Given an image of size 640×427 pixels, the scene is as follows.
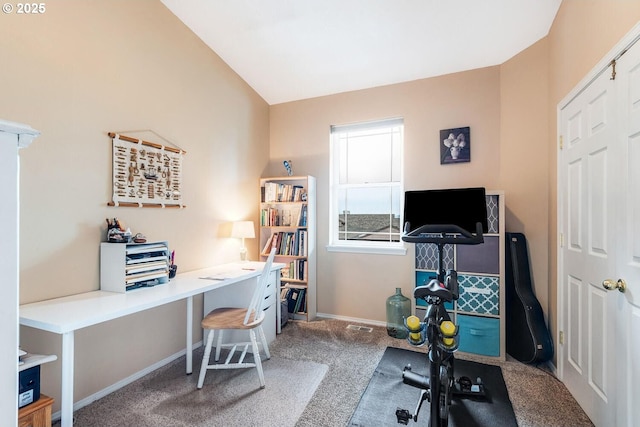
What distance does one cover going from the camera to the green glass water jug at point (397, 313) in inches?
121

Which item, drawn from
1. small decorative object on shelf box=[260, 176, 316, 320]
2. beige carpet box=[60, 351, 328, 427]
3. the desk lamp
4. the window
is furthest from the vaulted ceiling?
beige carpet box=[60, 351, 328, 427]

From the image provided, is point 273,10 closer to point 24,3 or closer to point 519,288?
point 24,3

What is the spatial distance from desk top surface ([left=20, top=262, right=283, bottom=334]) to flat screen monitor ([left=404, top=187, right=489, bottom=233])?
1.57m

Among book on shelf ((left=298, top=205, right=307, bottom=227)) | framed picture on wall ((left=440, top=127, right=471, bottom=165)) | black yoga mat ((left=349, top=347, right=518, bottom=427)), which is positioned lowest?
black yoga mat ((left=349, top=347, right=518, bottom=427))

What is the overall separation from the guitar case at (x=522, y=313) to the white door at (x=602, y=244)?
8.2 inches

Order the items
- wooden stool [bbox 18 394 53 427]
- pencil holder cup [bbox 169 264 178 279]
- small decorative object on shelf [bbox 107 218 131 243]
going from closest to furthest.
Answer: wooden stool [bbox 18 394 53 427] < small decorative object on shelf [bbox 107 218 131 243] < pencil holder cup [bbox 169 264 178 279]

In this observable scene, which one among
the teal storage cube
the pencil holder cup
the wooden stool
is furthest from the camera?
the teal storage cube

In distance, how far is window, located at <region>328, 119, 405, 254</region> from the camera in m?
3.50

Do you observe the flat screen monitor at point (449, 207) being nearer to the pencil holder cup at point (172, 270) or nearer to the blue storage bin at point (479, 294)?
the blue storage bin at point (479, 294)

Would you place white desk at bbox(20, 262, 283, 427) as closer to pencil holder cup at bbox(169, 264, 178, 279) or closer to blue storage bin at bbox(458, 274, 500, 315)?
pencil holder cup at bbox(169, 264, 178, 279)

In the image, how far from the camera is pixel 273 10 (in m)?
2.52

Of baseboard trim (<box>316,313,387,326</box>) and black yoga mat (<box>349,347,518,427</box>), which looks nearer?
black yoga mat (<box>349,347,518,427</box>)

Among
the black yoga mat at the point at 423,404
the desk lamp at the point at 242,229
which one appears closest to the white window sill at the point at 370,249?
the desk lamp at the point at 242,229

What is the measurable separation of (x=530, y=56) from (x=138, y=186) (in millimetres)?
3603
